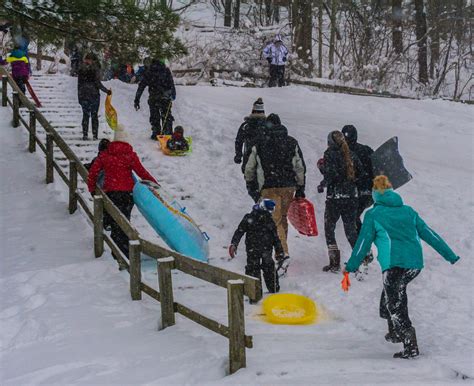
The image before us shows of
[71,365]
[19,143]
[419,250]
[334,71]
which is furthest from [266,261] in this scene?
[334,71]

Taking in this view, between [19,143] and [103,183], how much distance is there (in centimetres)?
597

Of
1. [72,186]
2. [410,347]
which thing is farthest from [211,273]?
[72,186]

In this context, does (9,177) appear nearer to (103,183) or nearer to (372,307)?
(103,183)

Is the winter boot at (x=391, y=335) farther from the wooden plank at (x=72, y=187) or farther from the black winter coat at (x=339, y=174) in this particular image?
the wooden plank at (x=72, y=187)

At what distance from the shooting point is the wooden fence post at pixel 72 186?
9680 mm

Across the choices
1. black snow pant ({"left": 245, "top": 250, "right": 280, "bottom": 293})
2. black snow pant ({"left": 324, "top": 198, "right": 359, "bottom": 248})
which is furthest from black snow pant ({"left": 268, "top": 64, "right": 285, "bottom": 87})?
black snow pant ({"left": 245, "top": 250, "right": 280, "bottom": 293})

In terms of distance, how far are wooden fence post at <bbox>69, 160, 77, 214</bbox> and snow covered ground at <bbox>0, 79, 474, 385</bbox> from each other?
Answer: 0.77ft

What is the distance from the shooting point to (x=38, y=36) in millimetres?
10133

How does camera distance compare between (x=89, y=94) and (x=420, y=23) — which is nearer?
(x=89, y=94)

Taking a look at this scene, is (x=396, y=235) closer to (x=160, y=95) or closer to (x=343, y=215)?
(x=343, y=215)

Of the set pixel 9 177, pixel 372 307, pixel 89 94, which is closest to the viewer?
pixel 372 307

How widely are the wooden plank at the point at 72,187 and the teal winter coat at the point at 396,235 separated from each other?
17.0ft

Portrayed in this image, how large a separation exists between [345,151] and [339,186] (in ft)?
1.55

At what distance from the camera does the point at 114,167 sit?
8.55 meters
